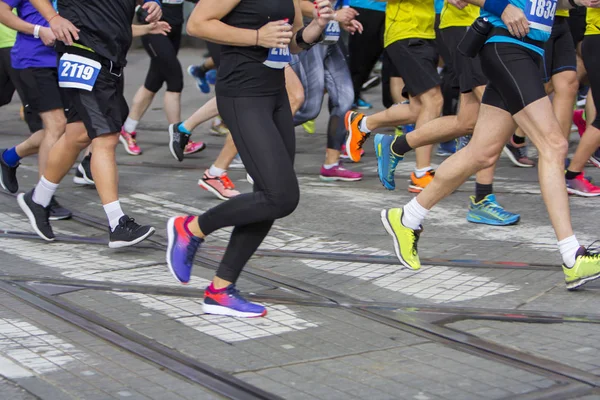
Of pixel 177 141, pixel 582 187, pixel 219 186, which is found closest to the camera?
pixel 582 187

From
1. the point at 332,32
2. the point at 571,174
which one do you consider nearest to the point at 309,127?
the point at 332,32

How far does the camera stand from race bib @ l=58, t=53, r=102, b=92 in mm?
6141

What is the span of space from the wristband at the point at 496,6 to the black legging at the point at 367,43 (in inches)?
200

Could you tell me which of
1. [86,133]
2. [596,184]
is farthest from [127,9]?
[596,184]

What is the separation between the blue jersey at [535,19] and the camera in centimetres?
518

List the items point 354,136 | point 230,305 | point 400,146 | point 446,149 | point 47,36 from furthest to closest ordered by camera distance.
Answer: point 446,149 → point 354,136 → point 400,146 → point 47,36 → point 230,305

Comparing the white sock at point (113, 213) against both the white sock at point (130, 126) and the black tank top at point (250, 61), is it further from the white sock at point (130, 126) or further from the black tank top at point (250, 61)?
the white sock at point (130, 126)

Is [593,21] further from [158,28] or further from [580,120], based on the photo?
[158,28]

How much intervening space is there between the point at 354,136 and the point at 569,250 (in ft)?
8.94

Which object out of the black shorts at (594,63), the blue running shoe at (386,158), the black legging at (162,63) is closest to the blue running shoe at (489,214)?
the blue running shoe at (386,158)

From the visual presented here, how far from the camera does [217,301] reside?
483 centimetres

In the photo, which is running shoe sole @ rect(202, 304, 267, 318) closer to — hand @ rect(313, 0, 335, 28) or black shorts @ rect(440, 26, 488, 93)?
hand @ rect(313, 0, 335, 28)

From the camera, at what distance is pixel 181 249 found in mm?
4914

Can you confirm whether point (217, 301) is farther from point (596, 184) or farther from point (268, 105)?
point (596, 184)
